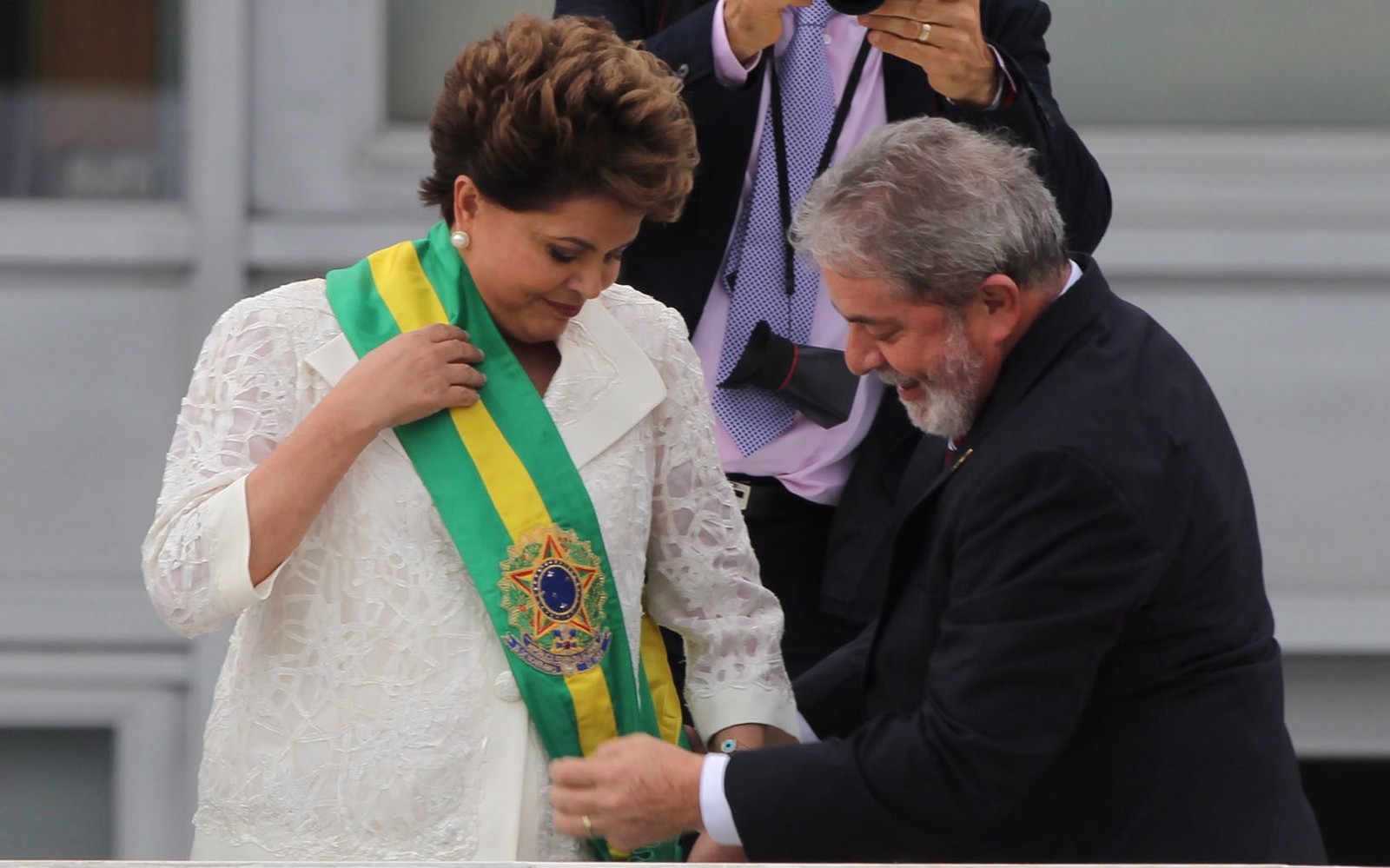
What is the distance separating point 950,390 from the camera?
226cm

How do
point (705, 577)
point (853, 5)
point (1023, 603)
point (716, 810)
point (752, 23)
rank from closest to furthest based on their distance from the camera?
point (1023, 603) → point (716, 810) → point (705, 577) → point (853, 5) → point (752, 23)

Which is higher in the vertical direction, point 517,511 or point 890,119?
point 890,119

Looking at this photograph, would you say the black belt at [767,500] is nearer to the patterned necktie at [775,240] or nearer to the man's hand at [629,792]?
the patterned necktie at [775,240]

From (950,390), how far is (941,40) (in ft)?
1.89

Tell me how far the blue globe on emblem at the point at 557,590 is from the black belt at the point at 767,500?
71cm

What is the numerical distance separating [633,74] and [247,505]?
623 mm

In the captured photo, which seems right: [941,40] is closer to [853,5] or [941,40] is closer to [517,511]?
[853,5]

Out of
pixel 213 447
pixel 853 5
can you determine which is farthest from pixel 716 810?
pixel 853 5

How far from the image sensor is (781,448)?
9.25 feet

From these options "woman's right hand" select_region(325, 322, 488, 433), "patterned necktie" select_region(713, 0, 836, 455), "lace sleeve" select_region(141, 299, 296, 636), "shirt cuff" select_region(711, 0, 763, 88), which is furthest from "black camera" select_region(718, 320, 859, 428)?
"lace sleeve" select_region(141, 299, 296, 636)

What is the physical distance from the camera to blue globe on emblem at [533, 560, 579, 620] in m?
2.11

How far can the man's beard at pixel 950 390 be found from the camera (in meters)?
2.23

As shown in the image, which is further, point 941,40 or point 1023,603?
point 941,40

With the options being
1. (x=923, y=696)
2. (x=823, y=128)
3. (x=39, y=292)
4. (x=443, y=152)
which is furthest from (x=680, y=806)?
(x=39, y=292)
